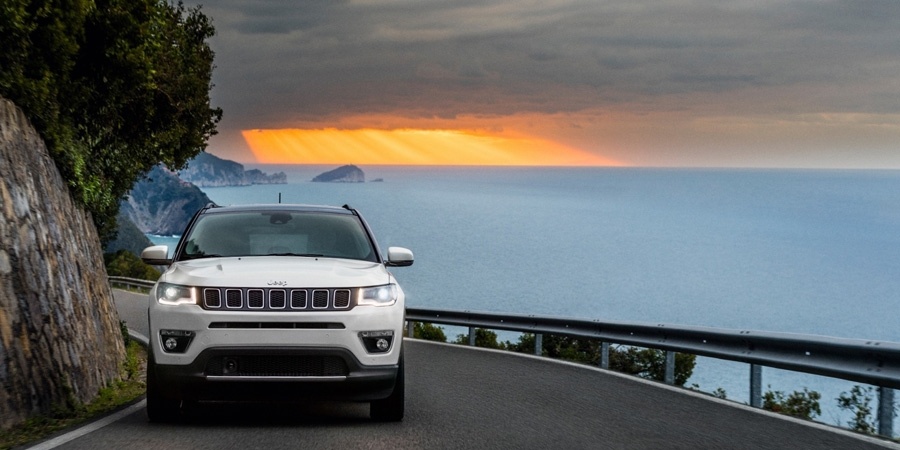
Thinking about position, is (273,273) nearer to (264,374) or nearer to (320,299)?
(320,299)

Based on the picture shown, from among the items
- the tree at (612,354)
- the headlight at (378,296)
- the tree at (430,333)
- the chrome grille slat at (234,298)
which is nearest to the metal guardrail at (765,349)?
the headlight at (378,296)

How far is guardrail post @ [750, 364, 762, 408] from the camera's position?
Result: 30.7 feet

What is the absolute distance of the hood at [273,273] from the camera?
7.05 m

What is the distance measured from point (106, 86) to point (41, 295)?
741 cm

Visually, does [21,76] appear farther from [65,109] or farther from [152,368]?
[152,368]

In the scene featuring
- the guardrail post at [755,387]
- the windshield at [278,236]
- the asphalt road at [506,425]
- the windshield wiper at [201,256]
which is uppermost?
the windshield at [278,236]

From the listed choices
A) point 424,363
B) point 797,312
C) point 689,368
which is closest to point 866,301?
point 797,312

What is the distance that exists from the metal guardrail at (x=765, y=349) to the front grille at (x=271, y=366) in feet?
14.1

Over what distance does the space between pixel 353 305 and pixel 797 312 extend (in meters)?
163

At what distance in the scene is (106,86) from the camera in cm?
1584

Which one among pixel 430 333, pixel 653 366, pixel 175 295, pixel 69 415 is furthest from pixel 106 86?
pixel 430 333

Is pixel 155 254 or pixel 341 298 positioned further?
pixel 155 254

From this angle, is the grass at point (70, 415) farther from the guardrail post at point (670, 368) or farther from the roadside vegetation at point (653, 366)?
the roadside vegetation at point (653, 366)

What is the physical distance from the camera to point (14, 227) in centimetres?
913
